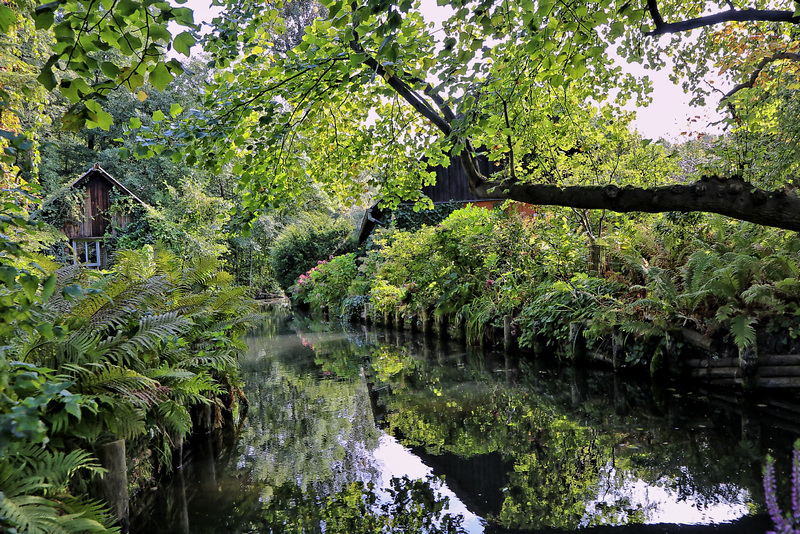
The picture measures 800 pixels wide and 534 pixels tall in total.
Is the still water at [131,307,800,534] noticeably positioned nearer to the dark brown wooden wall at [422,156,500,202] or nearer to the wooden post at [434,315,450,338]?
the wooden post at [434,315,450,338]

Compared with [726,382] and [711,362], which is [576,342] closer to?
[711,362]

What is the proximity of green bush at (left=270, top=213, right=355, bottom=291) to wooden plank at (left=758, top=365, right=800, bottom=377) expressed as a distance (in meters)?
25.3

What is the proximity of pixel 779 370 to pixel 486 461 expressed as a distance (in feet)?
12.2

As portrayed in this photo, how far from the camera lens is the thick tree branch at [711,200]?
3.51 metres

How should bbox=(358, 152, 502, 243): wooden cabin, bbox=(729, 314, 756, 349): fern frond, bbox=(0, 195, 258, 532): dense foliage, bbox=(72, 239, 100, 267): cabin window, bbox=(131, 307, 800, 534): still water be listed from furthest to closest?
bbox=(72, 239, 100, 267): cabin window < bbox=(358, 152, 502, 243): wooden cabin < bbox=(729, 314, 756, 349): fern frond < bbox=(131, 307, 800, 534): still water < bbox=(0, 195, 258, 532): dense foliage

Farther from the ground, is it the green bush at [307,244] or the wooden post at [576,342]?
the green bush at [307,244]

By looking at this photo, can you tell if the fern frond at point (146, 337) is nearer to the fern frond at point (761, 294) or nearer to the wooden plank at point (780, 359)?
the fern frond at point (761, 294)

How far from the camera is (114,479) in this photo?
10.5ft

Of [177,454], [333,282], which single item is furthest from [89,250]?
[177,454]

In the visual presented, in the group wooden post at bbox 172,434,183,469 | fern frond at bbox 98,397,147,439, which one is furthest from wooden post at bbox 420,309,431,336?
fern frond at bbox 98,397,147,439

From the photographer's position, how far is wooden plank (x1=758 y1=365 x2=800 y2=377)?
543 centimetres

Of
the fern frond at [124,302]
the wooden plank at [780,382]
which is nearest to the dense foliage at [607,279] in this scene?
the wooden plank at [780,382]

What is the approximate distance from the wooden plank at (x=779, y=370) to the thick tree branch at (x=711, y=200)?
268 cm

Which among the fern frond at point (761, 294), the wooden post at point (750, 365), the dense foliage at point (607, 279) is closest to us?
the fern frond at point (761, 294)
